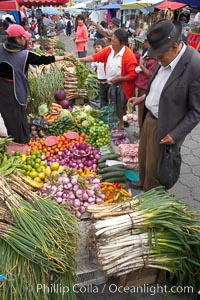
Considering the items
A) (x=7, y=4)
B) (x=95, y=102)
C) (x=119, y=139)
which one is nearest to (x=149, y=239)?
(x=119, y=139)

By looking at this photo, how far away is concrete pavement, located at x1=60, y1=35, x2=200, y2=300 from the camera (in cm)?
252

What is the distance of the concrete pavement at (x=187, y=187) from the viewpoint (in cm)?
252

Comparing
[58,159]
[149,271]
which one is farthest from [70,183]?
[149,271]

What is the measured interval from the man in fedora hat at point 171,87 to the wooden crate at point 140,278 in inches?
43.0

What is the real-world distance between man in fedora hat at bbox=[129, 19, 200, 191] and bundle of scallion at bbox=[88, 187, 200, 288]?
2.39 ft

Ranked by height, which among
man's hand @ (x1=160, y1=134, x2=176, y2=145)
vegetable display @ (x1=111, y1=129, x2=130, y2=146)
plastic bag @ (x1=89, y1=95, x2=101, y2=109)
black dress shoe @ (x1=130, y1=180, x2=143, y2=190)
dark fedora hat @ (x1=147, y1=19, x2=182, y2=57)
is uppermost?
dark fedora hat @ (x1=147, y1=19, x2=182, y2=57)

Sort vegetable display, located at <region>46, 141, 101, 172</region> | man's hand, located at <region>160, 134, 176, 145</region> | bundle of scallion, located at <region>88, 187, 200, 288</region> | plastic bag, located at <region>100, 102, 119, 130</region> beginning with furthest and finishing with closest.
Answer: plastic bag, located at <region>100, 102, 119, 130</region>
vegetable display, located at <region>46, 141, 101, 172</region>
man's hand, located at <region>160, 134, 176, 145</region>
bundle of scallion, located at <region>88, 187, 200, 288</region>

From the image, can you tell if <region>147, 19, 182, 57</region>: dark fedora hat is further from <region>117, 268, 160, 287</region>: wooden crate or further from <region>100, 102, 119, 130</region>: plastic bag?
<region>100, 102, 119, 130</region>: plastic bag

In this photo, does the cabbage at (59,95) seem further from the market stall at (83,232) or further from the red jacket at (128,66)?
the market stall at (83,232)

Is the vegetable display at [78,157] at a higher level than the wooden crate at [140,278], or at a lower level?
higher

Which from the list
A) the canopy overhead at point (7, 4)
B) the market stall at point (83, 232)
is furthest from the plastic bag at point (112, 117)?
the canopy overhead at point (7, 4)

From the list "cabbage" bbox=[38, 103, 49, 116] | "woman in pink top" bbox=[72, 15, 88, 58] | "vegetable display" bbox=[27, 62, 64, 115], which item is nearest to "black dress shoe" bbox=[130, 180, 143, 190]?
"cabbage" bbox=[38, 103, 49, 116]

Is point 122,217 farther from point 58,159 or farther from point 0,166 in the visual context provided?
point 58,159

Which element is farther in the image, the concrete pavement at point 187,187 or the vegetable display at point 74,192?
the vegetable display at point 74,192
